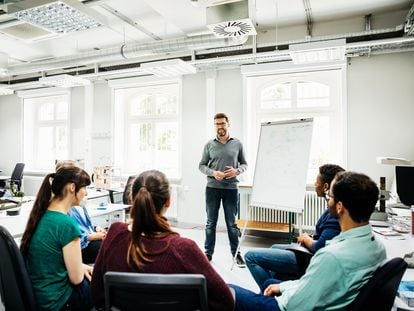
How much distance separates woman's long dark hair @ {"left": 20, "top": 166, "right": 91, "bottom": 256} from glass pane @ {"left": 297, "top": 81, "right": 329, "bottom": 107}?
393 centimetres

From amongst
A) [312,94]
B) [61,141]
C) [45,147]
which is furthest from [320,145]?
[45,147]

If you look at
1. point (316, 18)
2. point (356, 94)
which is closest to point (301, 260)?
point (356, 94)

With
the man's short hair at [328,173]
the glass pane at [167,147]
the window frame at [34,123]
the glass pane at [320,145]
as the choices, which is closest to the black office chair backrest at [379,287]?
the man's short hair at [328,173]

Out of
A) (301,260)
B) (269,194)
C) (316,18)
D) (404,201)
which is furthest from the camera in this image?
(316,18)

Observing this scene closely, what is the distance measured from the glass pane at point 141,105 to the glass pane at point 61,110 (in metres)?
1.91

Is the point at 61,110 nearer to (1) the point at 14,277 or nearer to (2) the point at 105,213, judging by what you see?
(2) the point at 105,213

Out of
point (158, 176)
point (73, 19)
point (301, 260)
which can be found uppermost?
point (73, 19)

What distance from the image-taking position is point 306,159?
286cm

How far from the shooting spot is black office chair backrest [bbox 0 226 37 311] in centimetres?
139

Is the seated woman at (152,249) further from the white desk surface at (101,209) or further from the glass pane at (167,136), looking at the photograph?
the glass pane at (167,136)

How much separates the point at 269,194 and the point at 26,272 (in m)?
2.22

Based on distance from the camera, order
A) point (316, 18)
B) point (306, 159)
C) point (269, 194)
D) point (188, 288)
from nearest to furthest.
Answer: point (188, 288) → point (306, 159) → point (269, 194) → point (316, 18)

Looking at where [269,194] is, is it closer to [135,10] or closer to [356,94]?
[356,94]

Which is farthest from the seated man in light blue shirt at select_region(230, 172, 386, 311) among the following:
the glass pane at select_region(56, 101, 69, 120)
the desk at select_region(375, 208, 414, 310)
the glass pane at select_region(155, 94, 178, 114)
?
the glass pane at select_region(56, 101, 69, 120)
